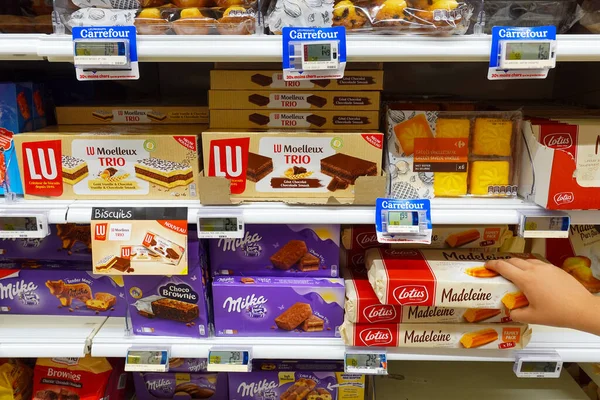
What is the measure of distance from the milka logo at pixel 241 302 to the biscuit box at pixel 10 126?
62 centimetres

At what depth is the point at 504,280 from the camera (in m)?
1.17

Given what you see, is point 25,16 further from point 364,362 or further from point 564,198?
point 564,198

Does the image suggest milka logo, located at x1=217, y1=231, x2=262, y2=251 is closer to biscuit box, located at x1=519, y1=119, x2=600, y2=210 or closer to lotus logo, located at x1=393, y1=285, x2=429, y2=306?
lotus logo, located at x1=393, y1=285, x2=429, y2=306

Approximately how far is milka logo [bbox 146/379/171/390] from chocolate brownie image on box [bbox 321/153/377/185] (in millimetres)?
897

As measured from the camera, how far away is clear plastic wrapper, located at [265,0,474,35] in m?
1.02

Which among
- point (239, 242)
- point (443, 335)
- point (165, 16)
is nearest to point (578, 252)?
point (443, 335)

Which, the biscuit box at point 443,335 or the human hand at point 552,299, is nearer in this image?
the human hand at point 552,299

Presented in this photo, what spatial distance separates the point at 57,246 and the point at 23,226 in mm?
256

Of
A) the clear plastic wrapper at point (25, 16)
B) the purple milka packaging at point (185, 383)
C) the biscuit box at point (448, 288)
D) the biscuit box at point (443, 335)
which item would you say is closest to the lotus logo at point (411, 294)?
the biscuit box at point (448, 288)

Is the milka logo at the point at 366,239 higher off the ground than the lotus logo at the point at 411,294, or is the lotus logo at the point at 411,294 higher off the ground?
the milka logo at the point at 366,239

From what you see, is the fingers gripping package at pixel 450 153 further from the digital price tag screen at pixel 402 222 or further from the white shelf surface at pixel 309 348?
the white shelf surface at pixel 309 348

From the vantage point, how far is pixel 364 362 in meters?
A: 1.26

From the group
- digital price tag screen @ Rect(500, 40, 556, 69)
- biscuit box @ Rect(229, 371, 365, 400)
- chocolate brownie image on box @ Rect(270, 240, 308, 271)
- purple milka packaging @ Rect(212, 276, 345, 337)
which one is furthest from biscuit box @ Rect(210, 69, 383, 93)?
biscuit box @ Rect(229, 371, 365, 400)

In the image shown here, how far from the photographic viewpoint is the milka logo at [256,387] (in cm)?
144
